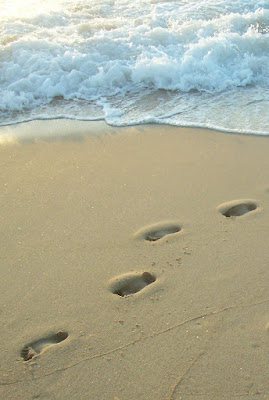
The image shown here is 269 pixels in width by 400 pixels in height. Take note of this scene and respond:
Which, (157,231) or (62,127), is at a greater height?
(62,127)

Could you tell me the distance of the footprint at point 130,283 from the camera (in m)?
2.65

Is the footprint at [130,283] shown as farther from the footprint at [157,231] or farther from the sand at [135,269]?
the footprint at [157,231]

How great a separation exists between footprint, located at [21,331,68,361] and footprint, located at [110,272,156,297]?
0.41 m

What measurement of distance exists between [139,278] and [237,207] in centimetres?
103

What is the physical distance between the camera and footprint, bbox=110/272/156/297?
2.65 metres

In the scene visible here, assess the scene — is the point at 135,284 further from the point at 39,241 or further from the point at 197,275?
the point at 39,241

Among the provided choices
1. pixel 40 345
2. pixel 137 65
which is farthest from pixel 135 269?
pixel 137 65

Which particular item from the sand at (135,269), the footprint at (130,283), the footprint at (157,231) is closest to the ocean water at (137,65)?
the sand at (135,269)

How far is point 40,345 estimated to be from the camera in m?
2.34

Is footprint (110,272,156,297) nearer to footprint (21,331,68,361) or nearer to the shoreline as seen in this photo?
footprint (21,331,68,361)

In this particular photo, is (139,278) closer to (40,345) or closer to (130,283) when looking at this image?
(130,283)

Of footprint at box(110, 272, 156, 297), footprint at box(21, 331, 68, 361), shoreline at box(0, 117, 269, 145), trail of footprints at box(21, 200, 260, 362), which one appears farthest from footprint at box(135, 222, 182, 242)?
shoreline at box(0, 117, 269, 145)

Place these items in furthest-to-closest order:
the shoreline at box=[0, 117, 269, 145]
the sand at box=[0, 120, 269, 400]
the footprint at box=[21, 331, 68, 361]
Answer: the shoreline at box=[0, 117, 269, 145], the footprint at box=[21, 331, 68, 361], the sand at box=[0, 120, 269, 400]

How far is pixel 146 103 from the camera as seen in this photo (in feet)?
17.7
